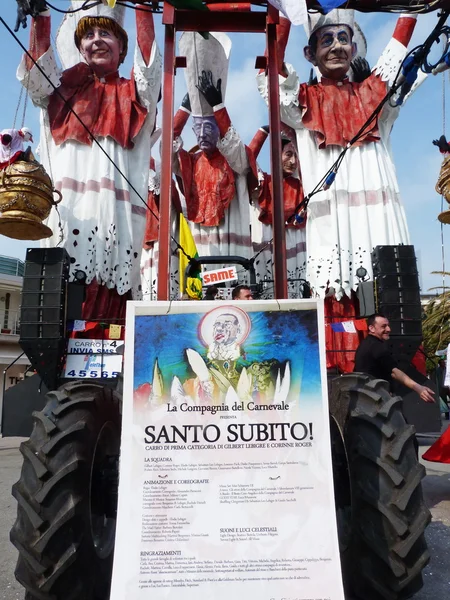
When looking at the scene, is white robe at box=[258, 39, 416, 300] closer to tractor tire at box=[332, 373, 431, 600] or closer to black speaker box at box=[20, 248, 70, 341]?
black speaker box at box=[20, 248, 70, 341]

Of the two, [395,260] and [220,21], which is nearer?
[220,21]

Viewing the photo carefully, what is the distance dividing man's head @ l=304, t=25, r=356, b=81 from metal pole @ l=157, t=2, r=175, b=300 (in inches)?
219

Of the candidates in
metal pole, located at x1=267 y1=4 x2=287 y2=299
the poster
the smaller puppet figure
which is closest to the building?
the smaller puppet figure

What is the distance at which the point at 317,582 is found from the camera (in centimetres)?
180

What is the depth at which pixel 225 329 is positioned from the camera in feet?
6.97

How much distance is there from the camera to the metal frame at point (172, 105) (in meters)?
3.12

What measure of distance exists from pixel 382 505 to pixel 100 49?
7.82 metres

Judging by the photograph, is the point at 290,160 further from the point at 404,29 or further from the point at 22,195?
the point at 22,195

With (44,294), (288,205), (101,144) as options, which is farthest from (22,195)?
(288,205)

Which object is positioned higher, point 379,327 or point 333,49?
point 333,49

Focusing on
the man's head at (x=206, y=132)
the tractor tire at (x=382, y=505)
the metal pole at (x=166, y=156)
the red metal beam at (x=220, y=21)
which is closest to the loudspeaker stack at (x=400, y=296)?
the red metal beam at (x=220, y=21)

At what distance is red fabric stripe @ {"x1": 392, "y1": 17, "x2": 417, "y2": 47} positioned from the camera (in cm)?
777

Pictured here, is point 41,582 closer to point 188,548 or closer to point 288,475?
point 188,548

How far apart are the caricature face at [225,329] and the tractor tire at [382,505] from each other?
→ 64 cm
